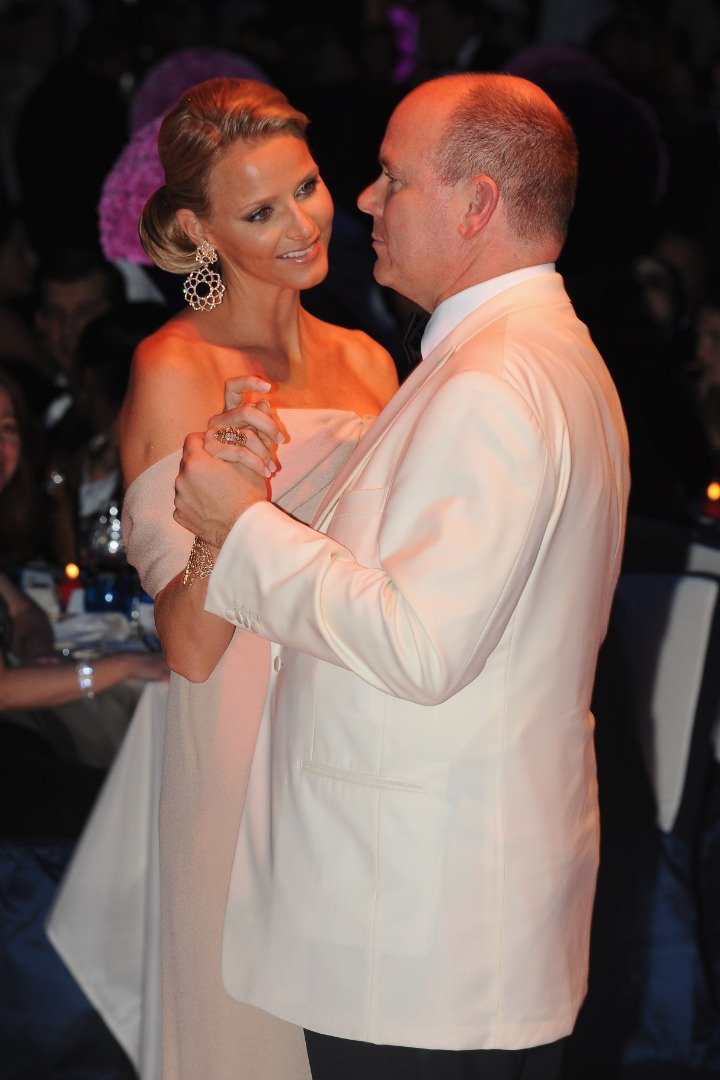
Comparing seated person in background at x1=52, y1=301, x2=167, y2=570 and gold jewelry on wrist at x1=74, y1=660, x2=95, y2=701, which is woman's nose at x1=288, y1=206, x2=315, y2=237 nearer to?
gold jewelry on wrist at x1=74, y1=660, x2=95, y2=701

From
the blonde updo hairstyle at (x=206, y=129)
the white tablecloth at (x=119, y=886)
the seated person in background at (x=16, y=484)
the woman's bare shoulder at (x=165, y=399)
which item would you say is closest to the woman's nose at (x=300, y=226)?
the blonde updo hairstyle at (x=206, y=129)

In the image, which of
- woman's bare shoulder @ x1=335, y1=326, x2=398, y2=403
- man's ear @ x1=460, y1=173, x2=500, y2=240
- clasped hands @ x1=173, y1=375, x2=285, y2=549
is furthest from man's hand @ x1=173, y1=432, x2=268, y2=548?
woman's bare shoulder @ x1=335, y1=326, x2=398, y2=403

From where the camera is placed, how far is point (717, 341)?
4.71 meters

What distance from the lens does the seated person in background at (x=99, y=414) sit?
4008 millimetres

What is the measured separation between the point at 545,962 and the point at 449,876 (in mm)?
175

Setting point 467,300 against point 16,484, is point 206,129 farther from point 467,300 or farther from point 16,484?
point 16,484

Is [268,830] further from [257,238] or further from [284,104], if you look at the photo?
[284,104]

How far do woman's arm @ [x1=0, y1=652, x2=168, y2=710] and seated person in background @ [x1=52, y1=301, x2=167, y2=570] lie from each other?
2.74 feet

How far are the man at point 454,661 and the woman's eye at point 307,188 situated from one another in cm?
48

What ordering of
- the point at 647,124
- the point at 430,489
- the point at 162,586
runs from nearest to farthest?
the point at 430,489 < the point at 162,586 < the point at 647,124

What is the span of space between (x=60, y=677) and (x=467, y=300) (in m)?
1.64

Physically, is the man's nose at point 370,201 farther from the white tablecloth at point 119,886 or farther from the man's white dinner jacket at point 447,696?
the white tablecloth at point 119,886

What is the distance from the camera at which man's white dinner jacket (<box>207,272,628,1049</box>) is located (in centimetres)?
147

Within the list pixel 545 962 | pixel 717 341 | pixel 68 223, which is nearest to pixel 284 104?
pixel 545 962
